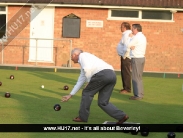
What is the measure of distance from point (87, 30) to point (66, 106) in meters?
12.2

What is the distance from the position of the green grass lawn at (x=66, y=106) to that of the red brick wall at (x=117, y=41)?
16.3 ft

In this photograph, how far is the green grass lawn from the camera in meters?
10.5

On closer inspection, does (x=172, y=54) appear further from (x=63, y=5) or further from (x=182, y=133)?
(x=182, y=133)

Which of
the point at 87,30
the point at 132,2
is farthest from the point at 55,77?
the point at 132,2

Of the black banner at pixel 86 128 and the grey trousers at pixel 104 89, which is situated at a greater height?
the grey trousers at pixel 104 89

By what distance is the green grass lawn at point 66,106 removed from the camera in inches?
413

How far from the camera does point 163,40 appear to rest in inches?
959

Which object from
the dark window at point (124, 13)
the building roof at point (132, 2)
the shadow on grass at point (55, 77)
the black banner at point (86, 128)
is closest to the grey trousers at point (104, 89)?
the black banner at point (86, 128)

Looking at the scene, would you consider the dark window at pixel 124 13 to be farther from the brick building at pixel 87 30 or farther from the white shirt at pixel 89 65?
the white shirt at pixel 89 65

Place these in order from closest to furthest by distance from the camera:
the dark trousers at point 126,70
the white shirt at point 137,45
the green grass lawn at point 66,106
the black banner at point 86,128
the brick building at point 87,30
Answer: the black banner at point 86,128, the green grass lawn at point 66,106, the white shirt at point 137,45, the dark trousers at point 126,70, the brick building at point 87,30

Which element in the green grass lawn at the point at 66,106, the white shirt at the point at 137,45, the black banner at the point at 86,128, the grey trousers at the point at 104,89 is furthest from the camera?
the white shirt at the point at 137,45

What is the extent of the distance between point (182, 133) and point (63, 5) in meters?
15.4

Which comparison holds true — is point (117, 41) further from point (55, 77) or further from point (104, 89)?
point (104, 89)

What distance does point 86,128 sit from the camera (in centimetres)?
866
